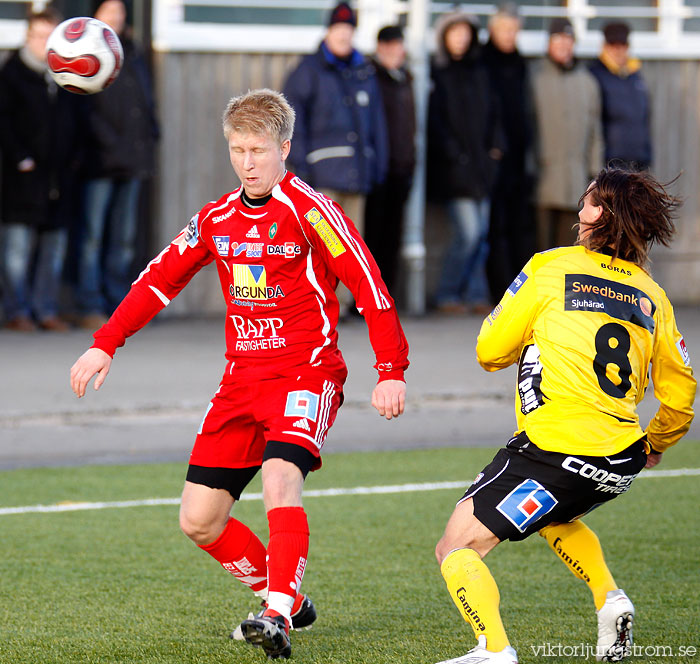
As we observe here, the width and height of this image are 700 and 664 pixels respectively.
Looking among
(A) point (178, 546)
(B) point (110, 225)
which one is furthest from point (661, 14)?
(A) point (178, 546)

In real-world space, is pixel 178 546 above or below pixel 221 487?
below

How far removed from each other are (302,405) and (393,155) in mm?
8216

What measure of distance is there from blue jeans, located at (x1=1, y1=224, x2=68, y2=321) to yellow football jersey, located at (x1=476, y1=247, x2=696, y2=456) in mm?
8167

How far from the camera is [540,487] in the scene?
4.32m

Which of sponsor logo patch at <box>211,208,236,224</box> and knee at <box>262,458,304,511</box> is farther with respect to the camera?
sponsor logo patch at <box>211,208,236,224</box>

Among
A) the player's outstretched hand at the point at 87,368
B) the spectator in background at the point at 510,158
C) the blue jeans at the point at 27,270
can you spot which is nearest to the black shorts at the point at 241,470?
the player's outstretched hand at the point at 87,368

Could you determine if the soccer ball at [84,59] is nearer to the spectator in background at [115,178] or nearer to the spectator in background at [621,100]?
the spectator in background at [115,178]

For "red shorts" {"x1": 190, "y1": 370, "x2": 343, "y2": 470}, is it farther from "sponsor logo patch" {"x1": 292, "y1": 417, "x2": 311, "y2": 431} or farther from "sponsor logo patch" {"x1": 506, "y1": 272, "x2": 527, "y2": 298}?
"sponsor logo patch" {"x1": 506, "y1": 272, "x2": 527, "y2": 298}

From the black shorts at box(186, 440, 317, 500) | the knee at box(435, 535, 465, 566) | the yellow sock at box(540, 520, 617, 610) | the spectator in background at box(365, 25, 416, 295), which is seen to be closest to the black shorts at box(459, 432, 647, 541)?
the knee at box(435, 535, 465, 566)

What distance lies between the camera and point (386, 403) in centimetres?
473

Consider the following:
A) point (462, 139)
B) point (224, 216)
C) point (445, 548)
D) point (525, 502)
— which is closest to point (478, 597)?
point (445, 548)

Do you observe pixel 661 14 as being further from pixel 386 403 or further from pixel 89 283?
pixel 386 403

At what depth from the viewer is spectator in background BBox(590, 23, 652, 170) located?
43.5ft

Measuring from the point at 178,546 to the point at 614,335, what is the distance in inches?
111
